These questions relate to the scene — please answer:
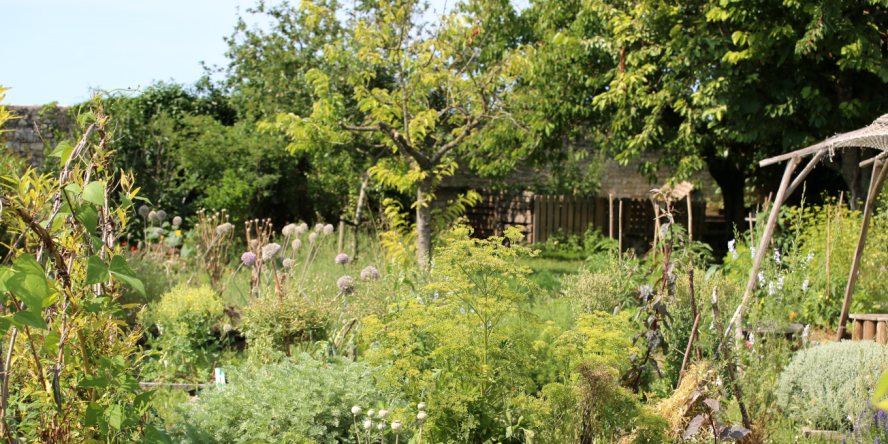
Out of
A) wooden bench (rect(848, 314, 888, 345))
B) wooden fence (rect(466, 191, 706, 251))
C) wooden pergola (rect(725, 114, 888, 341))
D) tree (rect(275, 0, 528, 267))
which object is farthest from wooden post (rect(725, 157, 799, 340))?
wooden fence (rect(466, 191, 706, 251))

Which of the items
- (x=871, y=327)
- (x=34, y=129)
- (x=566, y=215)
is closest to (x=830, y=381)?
(x=871, y=327)

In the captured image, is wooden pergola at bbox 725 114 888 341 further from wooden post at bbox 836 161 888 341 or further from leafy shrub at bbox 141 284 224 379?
leafy shrub at bbox 141 284 224 379

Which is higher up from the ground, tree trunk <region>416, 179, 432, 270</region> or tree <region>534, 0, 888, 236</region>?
tree <region>534, 0, 888, 236</region>

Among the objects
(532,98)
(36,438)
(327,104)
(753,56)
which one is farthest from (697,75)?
(36,438)

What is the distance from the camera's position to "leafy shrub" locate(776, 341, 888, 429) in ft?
9.26

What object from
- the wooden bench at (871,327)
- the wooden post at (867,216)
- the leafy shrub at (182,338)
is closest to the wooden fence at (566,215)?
the wooden bench at (871,327)

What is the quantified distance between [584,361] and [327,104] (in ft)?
13.7

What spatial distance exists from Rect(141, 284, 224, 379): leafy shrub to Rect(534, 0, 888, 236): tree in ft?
18.8

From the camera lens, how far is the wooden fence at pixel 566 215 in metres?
12.4

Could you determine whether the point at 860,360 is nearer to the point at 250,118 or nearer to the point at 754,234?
the point at 754,234

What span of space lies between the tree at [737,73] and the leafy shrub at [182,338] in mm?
5735

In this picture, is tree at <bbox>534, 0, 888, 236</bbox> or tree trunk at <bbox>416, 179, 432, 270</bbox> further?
tree at <bbox>534, 0, 888, 236</bbox>

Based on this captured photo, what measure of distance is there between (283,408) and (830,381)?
280 centimetres

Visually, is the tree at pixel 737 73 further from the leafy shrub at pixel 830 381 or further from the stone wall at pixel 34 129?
the stone wall at pixel 34 129
